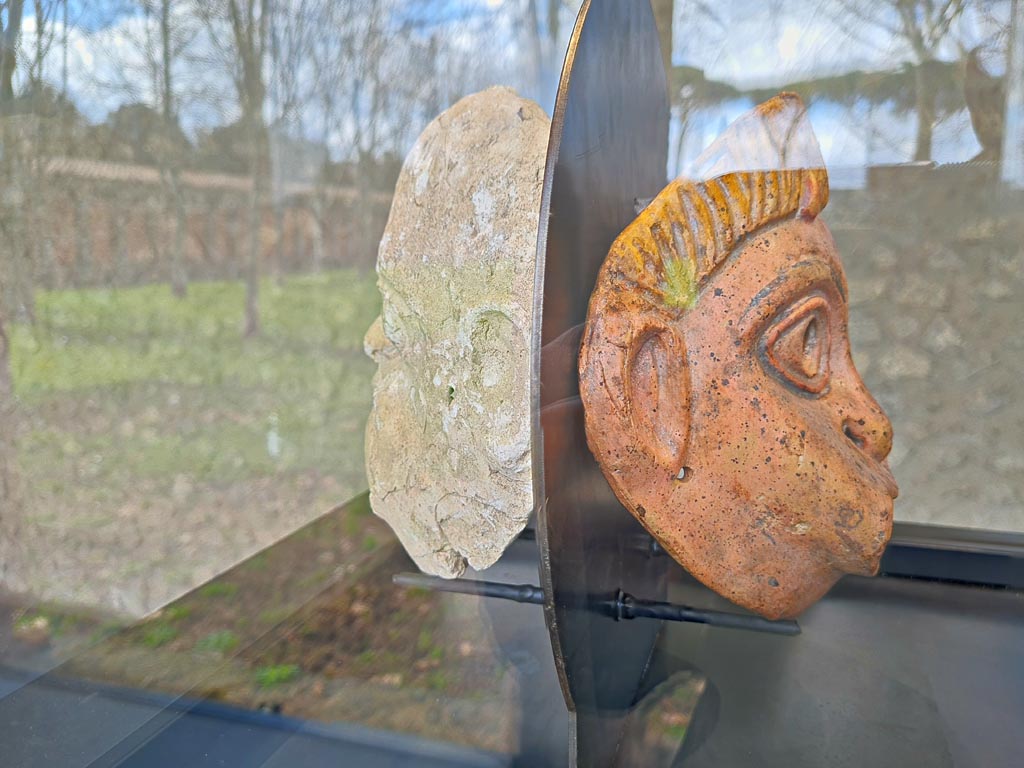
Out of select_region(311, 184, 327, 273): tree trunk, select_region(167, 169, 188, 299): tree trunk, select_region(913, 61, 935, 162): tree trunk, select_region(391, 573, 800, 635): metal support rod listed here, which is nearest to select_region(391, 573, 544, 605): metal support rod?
select_region(391, 573, 800, 635): metal support rod

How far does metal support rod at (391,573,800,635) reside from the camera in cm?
108

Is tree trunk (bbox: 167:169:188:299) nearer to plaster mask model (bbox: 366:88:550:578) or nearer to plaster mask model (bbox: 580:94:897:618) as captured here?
plaster mask model (bbox: 366:88:550:578)

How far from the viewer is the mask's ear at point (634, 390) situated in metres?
0.86

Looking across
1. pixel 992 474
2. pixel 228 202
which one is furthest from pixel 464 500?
pixel 992 474

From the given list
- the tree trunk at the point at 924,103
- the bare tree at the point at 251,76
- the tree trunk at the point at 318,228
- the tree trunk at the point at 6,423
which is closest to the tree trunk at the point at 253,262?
the bare tree at the point at 251,76

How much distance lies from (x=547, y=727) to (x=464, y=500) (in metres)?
0.49

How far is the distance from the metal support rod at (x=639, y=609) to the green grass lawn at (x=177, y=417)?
0.77 meters

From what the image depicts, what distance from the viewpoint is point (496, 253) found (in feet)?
3.52

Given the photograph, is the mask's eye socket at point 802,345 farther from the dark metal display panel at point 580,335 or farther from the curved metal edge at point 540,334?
the curved metal edge at point 540,334

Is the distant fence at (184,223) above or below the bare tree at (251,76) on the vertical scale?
below

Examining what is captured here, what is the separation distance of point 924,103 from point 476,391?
4.80 ft

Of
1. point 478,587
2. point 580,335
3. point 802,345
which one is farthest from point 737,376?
point 478,587

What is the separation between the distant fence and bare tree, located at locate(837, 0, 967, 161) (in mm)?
1335

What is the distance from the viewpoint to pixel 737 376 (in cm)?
94
